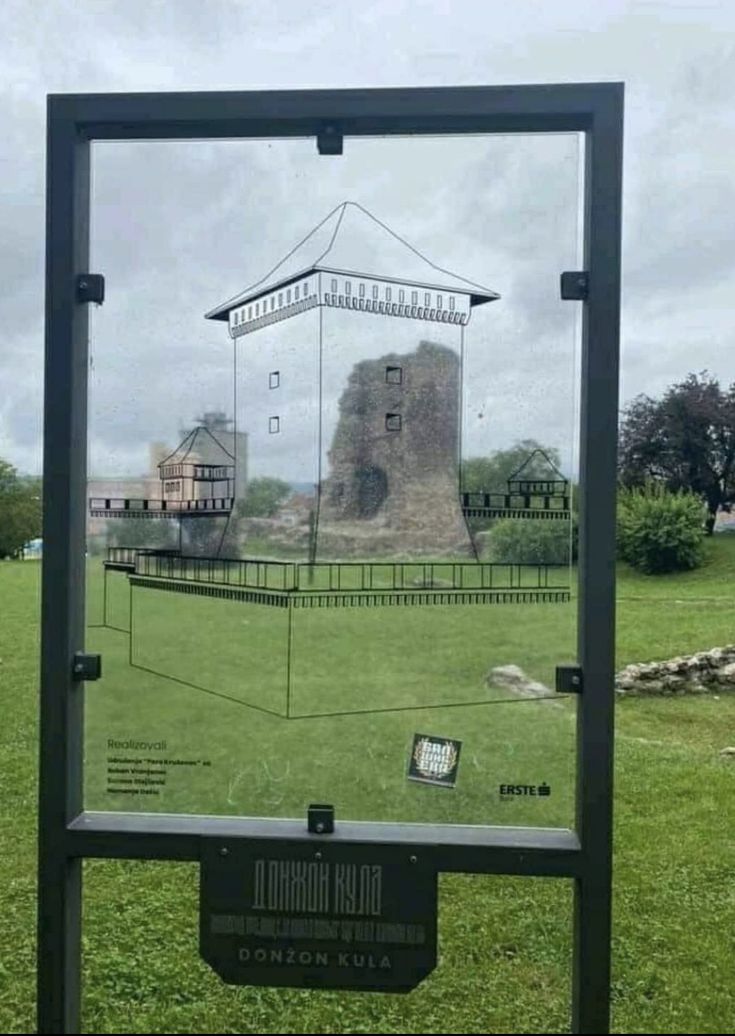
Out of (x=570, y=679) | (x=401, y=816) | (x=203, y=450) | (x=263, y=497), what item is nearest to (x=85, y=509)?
(x=203, y=450)

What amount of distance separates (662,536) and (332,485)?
1657cm

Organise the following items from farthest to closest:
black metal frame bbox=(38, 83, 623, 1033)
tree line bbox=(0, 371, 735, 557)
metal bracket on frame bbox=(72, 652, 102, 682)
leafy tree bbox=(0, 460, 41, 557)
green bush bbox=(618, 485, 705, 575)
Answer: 1. tree line bbox=(0, 371, 735, 557)
2. green bush bbox=(618, 485, 705, 575)
3. leafy tree bbox=(0, 460, 41, 557)
4. metal bracket on frame bbox=(72, 652, 102, 682)
5. black metal frame bbox=(38, 83, 623, 1033)

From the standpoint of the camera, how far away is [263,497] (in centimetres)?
202

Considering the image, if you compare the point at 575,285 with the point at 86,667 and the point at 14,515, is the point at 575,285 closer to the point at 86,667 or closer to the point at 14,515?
the point at 86,667

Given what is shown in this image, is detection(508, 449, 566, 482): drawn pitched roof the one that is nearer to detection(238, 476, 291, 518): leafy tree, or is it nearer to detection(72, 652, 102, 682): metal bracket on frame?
detection(238, 476, 291, 518): leafy tree

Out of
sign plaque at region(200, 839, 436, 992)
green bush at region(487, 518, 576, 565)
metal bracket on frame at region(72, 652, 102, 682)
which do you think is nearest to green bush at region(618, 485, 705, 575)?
green bush at region(487, 518, 576, 565)

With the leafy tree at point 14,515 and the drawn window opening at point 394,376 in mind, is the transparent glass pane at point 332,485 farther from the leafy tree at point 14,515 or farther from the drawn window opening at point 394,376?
the leafy tree at point 14,515

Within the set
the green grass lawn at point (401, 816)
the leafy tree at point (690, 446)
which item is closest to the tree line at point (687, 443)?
the leafy tree at point (690, 446)

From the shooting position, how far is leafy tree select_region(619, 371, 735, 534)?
24.7 metres

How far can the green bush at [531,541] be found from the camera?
1.97 metres

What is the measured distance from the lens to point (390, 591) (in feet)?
6.59

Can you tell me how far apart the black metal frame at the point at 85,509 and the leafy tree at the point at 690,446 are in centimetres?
2358

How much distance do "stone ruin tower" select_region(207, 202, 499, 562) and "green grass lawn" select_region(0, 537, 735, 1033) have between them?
21 cm

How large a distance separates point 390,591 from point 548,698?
426 mm
